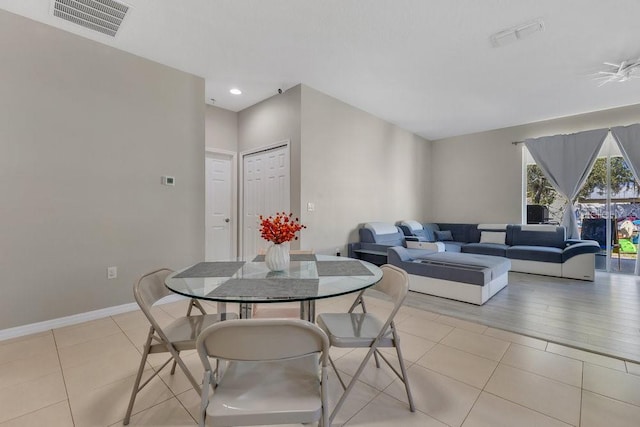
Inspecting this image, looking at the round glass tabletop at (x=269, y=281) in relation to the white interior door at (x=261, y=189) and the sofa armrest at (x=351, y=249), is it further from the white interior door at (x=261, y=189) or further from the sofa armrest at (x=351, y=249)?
the sofa armrest at (x=351, y=249)

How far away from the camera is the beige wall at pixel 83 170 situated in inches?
94.9

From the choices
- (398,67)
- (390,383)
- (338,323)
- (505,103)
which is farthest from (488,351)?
(505,103)

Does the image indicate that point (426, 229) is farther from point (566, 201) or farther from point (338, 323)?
point (338, 323)

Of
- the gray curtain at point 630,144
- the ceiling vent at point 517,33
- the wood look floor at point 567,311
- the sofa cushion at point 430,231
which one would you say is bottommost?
the wood look floor at point 567,311

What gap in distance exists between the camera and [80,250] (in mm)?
2707

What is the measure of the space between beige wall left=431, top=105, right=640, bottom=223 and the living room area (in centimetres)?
73

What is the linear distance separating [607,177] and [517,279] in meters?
2.64

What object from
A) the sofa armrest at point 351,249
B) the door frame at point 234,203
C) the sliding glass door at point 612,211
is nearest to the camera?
the sofa armrest at point 351,249

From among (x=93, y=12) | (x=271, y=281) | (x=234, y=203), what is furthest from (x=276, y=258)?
(x=234, y=203)

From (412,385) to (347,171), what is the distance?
11.0 feet

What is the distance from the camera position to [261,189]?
449 cm

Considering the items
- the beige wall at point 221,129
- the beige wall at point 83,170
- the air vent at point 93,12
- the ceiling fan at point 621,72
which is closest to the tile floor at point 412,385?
the beige wall at point 83,170

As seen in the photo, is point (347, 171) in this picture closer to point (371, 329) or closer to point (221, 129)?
point (221, 129)

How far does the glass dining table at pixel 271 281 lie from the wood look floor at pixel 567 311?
→ 1754 mm
